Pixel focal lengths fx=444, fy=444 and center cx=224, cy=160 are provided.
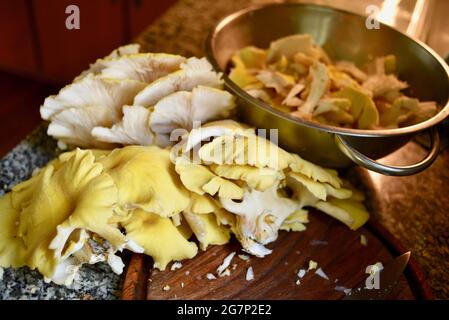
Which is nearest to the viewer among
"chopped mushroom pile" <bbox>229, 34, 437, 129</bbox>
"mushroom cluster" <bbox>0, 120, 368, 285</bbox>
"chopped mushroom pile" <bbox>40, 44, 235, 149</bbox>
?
"mushroom cluster" <bbox>0, 120, 368, 285</bbox>

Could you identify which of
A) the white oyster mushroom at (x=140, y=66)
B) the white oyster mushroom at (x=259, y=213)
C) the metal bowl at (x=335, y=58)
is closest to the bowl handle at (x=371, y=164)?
the metal bowl at (x=335, y=58)

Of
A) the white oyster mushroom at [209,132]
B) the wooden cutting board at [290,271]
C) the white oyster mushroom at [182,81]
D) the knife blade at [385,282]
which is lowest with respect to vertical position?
the wooden cutting board at [290,271]

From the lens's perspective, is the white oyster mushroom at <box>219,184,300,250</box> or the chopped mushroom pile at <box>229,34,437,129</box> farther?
the chopped mushroom pile at <box>229,34,437,129</box>

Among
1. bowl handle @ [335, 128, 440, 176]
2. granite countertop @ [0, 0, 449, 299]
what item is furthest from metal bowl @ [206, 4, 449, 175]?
granite countertop @ [0, 0, 449, 299]

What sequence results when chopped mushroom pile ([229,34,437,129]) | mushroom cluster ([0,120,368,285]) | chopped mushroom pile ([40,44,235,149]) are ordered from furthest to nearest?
chopped mushroom pile ([229,34,437,129]) < chopped mushroom pile ([40,44,235,149]) < mushroom cluster ([0,120,368,285])

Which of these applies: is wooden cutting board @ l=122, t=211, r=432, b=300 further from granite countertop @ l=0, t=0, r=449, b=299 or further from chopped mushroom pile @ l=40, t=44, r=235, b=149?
chopped mushroom pile @ l=40, t=44, r=235, b=149

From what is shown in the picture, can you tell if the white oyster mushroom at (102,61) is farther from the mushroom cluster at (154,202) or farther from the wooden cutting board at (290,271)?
the wooden cutting board at (290,271)

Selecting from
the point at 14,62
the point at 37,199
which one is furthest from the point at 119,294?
the point at 14,62

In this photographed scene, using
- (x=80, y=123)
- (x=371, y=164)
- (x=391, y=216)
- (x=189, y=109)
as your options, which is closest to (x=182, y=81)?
(x=189, y=109)
